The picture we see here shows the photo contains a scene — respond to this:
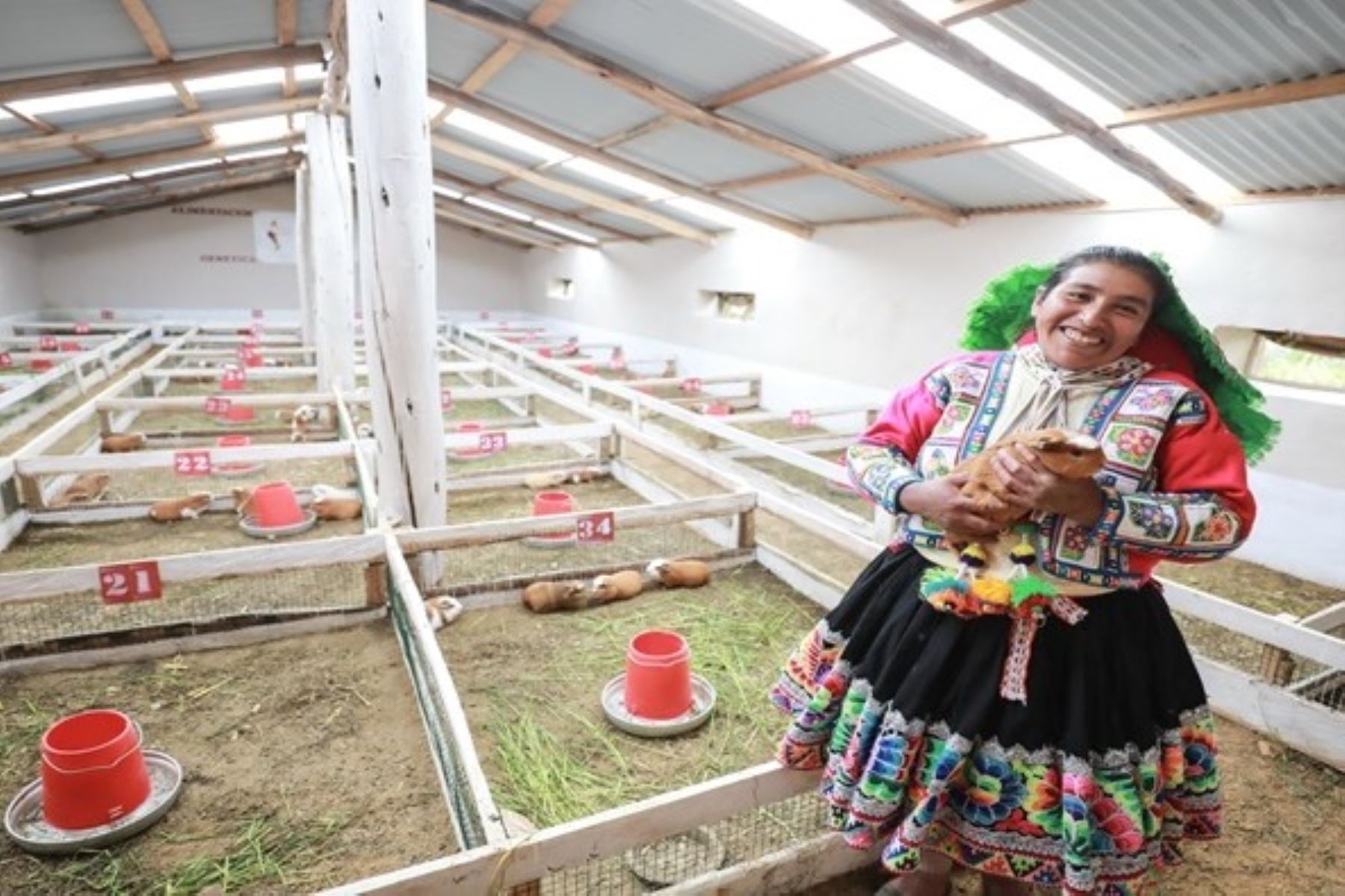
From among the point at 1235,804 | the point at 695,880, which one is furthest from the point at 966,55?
the point at 695,880

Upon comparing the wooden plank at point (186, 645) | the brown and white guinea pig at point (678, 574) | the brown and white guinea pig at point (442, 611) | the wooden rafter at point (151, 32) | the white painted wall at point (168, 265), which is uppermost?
the wooden rafter at point (151, 32)

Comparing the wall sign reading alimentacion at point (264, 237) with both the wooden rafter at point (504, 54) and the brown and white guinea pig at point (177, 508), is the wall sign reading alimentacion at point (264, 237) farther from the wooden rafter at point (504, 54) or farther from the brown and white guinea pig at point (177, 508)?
the brown and white guinea pig at point (177, 508)

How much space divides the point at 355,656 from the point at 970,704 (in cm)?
215

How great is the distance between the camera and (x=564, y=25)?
4.79 m

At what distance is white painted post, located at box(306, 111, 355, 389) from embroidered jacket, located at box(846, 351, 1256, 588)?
6687 millimetres

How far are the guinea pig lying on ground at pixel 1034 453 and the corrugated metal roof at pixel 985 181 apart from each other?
4.29m

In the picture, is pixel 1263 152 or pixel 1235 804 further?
pixel 1263 152

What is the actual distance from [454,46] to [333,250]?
244 centimetres

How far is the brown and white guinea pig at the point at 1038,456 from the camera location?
42.1 inches

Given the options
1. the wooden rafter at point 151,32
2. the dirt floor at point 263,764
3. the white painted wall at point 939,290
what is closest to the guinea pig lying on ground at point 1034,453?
the dirt floor at point 263,764

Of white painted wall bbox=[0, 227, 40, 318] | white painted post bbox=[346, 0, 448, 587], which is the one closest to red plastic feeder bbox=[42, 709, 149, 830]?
white painted post bbox=[346, 0, 448, 587]

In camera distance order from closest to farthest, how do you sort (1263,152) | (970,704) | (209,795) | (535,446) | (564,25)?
(970,704) → (209,795) → (1263,152) → (564,25) → (535,446)

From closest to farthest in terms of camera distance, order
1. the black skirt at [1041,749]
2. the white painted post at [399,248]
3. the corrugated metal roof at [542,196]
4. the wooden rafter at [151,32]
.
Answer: the black skirt at [1041,749] < the white painted post at [399,248] < the wooden rafter at [151,32] < the corrugated metal roof at [542,196]

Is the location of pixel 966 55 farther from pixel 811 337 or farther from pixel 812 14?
pixel 811 337
